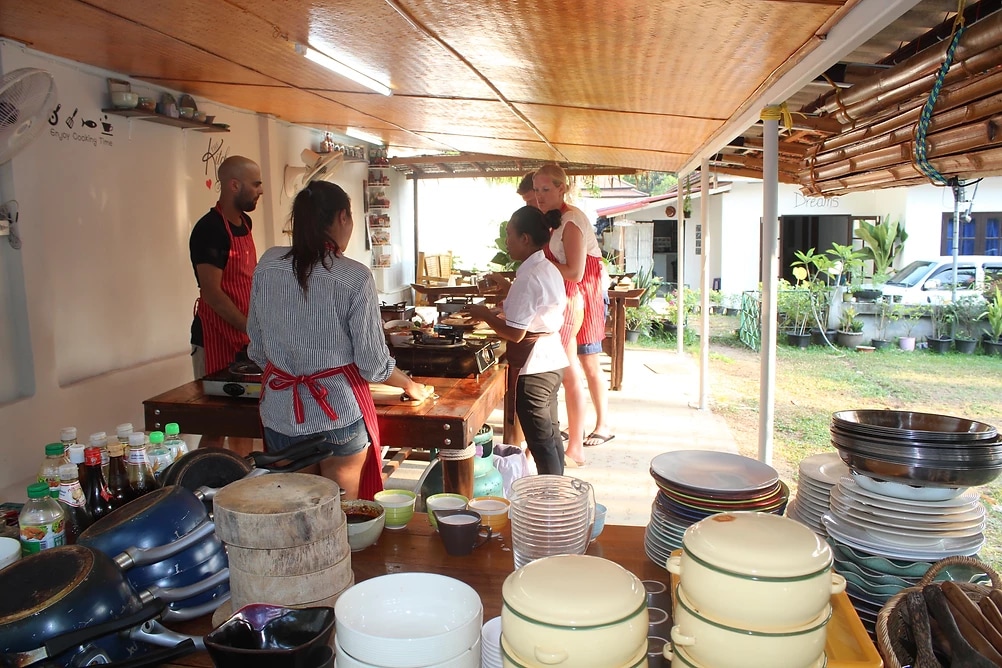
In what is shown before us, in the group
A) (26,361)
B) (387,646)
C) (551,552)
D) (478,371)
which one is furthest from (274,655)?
(26,361)

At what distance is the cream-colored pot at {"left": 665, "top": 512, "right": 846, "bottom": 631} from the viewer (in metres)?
1.06

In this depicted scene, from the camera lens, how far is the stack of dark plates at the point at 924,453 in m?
1.52

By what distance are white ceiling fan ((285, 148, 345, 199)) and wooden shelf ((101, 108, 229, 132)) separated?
1480 millimetres

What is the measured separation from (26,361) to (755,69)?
4.04 m

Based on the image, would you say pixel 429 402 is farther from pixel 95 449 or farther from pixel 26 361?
pixel 26 361

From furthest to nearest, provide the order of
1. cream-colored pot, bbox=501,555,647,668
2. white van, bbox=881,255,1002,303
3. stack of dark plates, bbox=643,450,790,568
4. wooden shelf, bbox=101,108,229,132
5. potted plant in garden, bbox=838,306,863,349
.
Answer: white van, bbox=881,255,1002,303
potted plant in garden, bbox=838,306,863,349
wooden shelf, bbox=101,108,229,132
stack of dark plates, bbox=643,450,790,568
cream-colored pot, bbox=501,555,647,668

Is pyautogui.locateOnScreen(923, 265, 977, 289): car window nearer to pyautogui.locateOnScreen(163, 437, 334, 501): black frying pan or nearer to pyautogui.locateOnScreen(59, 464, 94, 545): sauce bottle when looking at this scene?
pyautogui.locateOnScreen(163, 437, 334, 501): black frying pan

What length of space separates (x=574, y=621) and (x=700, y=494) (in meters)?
0.81

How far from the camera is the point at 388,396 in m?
3.34

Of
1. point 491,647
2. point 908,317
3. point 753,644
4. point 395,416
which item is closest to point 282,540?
point 491,647

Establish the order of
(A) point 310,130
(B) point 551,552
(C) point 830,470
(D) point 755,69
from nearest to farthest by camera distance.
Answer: (B) point 551,552 < (C) point 830,470 < (D) point 755,69 < (A) point 310,130

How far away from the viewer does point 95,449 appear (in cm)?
203

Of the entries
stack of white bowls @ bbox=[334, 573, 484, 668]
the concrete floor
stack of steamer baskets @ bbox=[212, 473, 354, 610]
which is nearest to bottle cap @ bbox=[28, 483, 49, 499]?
stack of steamer baskets @ bbox=[212, 473, 354, 610]

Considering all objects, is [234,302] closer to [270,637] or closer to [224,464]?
[224,464]
